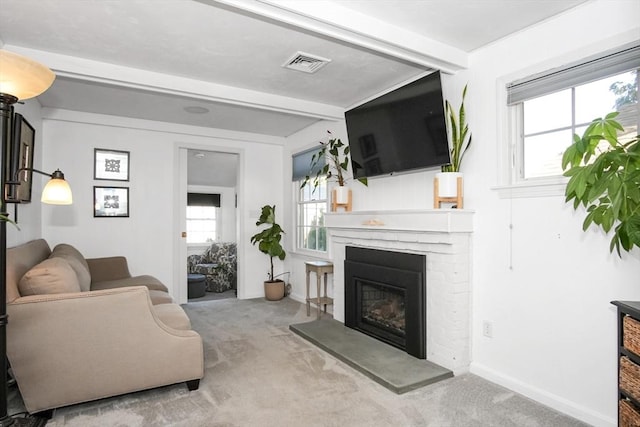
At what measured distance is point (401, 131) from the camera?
308 cm

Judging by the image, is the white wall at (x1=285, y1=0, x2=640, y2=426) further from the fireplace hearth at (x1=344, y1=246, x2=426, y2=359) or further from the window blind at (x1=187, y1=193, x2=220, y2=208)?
the window blind at (x1=187, y1=193, x2=220, y2=208)

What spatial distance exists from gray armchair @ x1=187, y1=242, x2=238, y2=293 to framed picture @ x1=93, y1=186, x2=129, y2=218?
1.71 metres

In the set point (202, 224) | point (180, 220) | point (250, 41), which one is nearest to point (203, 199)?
point (202, 224)

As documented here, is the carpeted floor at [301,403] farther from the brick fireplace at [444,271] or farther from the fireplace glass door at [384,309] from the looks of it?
the fireplace glass door at [384,309]

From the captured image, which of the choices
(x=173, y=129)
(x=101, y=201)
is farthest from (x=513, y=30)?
(x=101, y=201)

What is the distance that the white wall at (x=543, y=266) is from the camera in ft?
6.71

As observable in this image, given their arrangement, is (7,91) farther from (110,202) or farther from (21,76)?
(110,202)

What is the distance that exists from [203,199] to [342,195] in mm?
4767

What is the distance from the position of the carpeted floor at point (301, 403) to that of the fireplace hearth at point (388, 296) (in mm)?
511

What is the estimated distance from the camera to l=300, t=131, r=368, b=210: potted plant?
157 inches

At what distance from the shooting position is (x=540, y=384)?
235 cm

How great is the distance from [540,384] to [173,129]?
470cm

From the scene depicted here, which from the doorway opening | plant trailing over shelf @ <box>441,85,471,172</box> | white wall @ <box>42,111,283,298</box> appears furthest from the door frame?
plant trailing over shelf @ <box>441,85,471,172</box>

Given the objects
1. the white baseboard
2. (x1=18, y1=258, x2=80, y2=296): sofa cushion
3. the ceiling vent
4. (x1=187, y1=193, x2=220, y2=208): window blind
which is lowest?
the white baseboard
